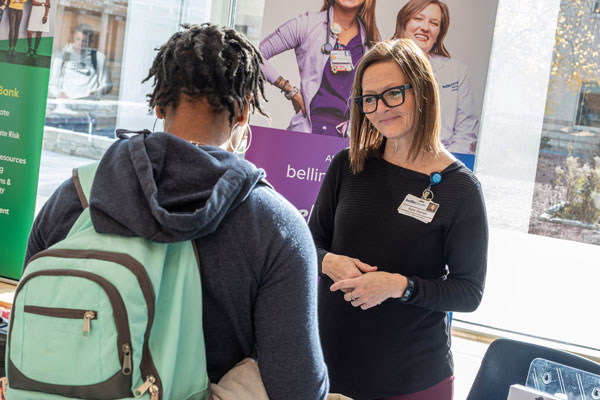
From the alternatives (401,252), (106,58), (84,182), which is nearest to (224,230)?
(84,182)

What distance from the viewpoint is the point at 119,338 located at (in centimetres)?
85

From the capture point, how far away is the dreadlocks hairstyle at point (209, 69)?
103 centimetres

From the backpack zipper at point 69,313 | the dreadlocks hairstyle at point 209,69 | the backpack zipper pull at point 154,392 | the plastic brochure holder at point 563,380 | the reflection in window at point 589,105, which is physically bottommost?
the plastic brochure holder at point 563,380

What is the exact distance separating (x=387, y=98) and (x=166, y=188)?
2.82 ft

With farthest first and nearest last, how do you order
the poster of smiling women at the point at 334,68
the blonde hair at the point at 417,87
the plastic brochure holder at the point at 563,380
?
the poster of smiling women at the point at 334,68
the blonde hair at the point at 417,87
the plastic brochure holder at the point at 563,380

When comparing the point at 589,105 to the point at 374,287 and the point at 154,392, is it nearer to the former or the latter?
the point at 374,287

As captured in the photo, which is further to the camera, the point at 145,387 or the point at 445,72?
the point at 445,72

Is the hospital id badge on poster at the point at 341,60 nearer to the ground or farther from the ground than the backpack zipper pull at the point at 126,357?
farther from the ground

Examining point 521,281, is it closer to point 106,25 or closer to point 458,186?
point 458,186

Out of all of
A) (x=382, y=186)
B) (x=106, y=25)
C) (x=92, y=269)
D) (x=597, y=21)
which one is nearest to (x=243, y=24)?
(x=106, y=25)

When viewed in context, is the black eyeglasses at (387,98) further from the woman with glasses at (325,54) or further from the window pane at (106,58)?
the window pane at (106,58)

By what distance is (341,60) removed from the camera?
11.6ft

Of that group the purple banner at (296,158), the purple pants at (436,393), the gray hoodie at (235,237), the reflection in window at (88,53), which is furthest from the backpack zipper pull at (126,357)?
the reflection in window at (88,53)

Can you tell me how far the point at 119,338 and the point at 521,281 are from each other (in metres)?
4.00
